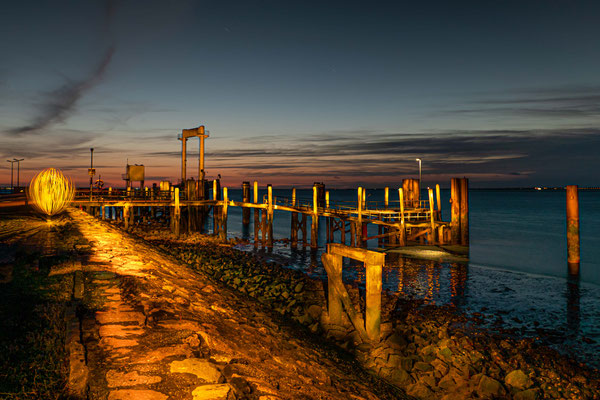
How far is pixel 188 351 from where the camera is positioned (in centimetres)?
581

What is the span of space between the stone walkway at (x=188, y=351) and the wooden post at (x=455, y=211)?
750 inches

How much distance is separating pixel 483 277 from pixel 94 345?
2011cm

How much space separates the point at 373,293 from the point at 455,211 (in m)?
17.7

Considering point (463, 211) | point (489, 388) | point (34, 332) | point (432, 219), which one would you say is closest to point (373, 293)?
point (489, 388)

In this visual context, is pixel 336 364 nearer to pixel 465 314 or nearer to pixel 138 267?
pixel 138 267

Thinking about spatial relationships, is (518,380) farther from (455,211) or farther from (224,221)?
(224,221)

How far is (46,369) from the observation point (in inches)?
187

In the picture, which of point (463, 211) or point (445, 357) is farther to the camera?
point (463, 211)

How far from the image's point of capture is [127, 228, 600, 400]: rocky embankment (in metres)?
8.09

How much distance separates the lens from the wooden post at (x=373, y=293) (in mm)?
9211

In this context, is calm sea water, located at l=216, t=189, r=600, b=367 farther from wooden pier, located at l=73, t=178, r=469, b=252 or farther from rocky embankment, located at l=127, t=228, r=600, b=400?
wooden pier, located at l=73, t=178, r=469, b=252

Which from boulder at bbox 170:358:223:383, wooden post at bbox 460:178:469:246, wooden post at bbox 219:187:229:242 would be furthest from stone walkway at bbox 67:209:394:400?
wooden post at bbox 219:187:229:242

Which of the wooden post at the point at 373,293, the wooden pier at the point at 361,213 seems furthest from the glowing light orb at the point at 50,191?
the wooden post at the point at 373,293

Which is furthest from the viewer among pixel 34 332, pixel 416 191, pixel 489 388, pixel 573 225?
pixel 416 191
